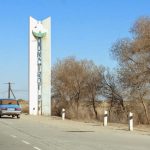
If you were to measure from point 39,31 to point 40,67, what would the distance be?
3.78m

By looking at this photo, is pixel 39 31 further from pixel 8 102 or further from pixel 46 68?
pixel 8 102

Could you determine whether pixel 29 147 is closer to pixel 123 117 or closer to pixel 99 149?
pixel 99 149

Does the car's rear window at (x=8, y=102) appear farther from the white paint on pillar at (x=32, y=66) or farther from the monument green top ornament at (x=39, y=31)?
the monument green top ornament at (x=39, y=31)

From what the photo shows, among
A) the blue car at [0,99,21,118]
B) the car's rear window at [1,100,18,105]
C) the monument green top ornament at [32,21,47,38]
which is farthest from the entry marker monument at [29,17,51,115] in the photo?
the blue car at [0,99,21,118]

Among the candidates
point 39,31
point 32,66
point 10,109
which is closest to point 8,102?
point 10,109

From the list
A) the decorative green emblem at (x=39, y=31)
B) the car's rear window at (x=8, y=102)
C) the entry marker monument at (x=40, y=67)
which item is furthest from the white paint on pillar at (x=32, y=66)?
the car's rear window at (x=8, y=102)

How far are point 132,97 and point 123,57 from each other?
373cm

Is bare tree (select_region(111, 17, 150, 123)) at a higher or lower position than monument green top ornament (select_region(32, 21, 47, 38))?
lower

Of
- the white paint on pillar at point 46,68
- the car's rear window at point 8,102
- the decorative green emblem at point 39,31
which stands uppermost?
the decorative green emblem at point 39,31

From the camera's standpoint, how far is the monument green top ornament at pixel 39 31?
52312mm

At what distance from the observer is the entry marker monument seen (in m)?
52.4

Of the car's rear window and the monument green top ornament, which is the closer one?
the car's rear window

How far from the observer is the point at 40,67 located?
53094 mm

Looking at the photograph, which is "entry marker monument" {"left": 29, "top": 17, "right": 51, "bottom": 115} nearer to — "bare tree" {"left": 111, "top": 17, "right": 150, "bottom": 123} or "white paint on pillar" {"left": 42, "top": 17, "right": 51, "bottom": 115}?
"white paint on pillar" {"left": 42, "top": 17, "right": 51, "bottom": 115}
